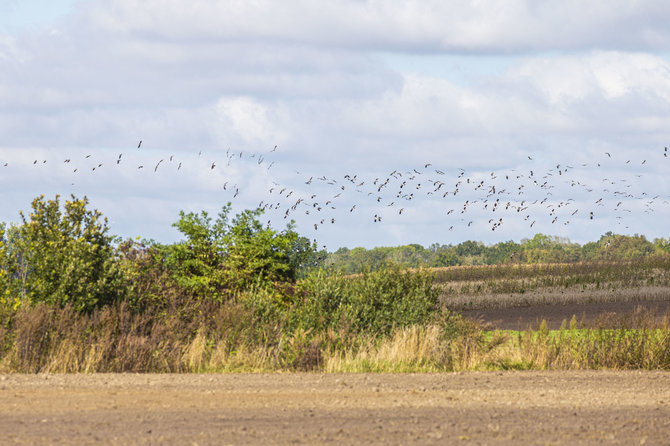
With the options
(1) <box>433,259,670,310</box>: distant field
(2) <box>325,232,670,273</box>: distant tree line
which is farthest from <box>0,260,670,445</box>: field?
(2) <box>325,232,670,273</box>: distant tree line

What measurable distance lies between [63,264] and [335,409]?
9392mm

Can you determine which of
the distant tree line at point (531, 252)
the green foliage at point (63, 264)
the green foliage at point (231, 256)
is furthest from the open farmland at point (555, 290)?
the distant tree line at point (531, 252)

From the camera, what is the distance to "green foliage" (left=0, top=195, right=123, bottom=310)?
18.2 metres

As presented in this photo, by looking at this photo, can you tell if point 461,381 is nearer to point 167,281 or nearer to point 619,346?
point 619,346

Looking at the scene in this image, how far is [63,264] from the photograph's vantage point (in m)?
18.4

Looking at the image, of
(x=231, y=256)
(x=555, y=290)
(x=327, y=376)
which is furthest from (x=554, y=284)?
(x=327, y=376)

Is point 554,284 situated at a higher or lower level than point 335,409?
higher

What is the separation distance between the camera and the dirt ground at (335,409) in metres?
9.77

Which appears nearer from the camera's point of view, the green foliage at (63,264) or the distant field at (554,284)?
the green foliage at (63,264)

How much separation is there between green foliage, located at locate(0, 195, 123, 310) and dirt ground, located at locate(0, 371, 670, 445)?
3404 mm

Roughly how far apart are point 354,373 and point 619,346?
6.42 metres

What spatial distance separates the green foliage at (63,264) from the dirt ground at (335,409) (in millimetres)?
3404

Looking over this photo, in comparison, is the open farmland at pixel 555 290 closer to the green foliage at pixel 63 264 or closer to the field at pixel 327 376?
the field at pixel 327 376

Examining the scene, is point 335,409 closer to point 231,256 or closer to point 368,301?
point 368,301
